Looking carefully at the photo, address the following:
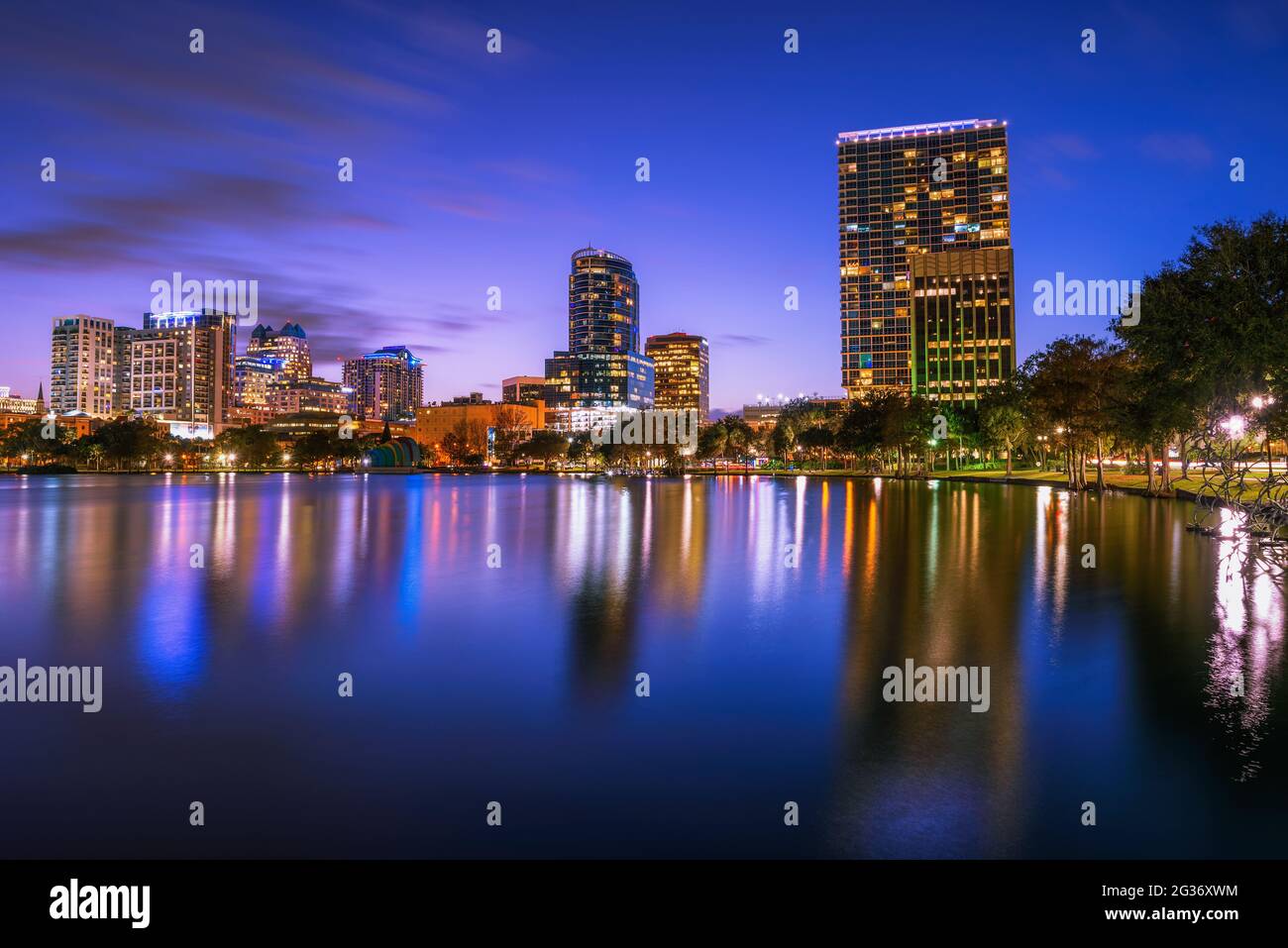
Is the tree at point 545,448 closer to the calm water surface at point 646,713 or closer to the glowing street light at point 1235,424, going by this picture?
the glowing street light at point 1235,424

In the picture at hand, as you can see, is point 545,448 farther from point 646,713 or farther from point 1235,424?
point 646,713

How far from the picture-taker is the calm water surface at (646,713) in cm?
663

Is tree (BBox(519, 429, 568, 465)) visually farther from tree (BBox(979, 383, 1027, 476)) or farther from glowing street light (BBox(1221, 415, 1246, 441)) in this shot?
glowing street light (BBox(1221, 415, 1246, 441))

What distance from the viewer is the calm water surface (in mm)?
6633

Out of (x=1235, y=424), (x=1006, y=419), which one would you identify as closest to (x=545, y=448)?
(x=1006, y=419)

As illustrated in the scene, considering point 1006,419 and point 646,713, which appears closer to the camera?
point 646,713

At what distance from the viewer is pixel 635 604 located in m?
16.8

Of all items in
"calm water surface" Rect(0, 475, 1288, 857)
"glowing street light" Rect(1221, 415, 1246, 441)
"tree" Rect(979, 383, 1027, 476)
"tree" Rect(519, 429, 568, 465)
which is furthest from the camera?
"tree" Rect(519, 429, 568, 465)

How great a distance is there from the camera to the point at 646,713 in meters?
9.59

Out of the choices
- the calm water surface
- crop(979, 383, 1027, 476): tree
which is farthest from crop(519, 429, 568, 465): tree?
the calm water surface
